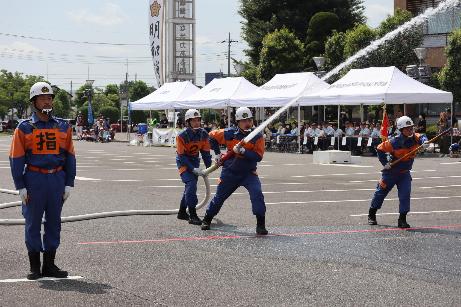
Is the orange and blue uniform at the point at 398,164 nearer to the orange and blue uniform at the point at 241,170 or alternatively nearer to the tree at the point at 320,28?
the orange and blue uniform at the point at 241,170

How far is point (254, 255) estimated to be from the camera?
9227 mm

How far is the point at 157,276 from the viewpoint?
7953 mm

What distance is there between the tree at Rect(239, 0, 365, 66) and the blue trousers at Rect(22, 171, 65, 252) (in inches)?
2016

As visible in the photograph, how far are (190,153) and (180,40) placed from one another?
148 feet

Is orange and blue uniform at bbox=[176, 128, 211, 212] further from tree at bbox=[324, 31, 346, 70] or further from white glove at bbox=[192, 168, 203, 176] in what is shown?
tree at bbox=[324, 31, 346, 70]

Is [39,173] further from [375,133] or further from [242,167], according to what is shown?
[375,133]

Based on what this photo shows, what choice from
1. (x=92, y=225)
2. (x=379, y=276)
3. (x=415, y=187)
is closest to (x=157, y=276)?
(x=379, y=276)

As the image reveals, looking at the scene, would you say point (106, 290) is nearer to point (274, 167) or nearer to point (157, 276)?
point (157, 276)

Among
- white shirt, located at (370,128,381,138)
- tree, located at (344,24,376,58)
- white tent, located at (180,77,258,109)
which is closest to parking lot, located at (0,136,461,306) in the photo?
white shirt, located at (370,128,381,138)

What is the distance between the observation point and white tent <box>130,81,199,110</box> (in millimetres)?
40094

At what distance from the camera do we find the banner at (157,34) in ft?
179

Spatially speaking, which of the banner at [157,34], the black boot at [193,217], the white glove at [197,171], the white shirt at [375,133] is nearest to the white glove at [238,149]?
the white glove at [197,171]

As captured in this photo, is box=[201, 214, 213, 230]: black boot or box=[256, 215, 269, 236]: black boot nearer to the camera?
box=[256, 215, 269, 236]: black boot

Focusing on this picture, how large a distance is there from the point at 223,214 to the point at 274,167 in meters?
12.3
